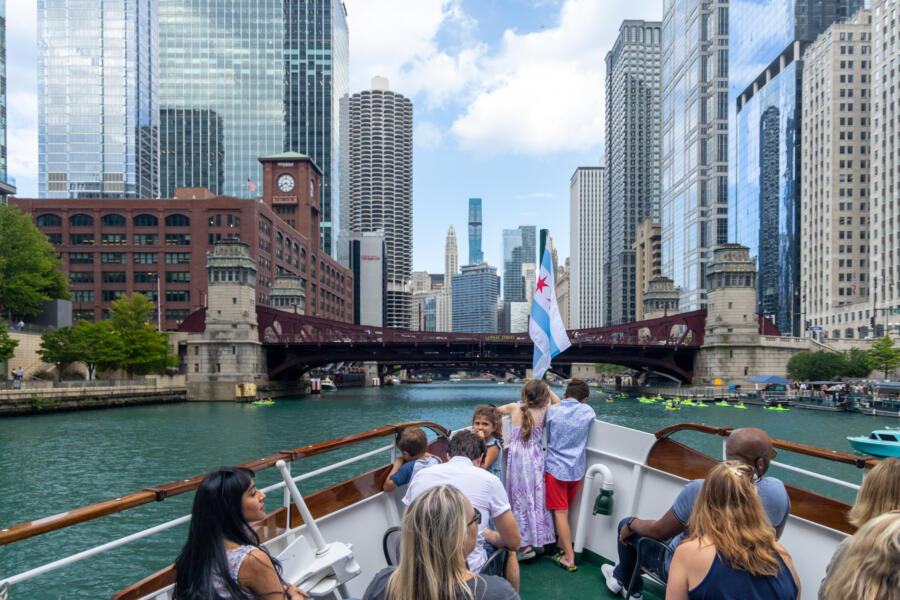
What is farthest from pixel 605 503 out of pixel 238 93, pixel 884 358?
pixel 238 93

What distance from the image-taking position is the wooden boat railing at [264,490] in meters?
3.31

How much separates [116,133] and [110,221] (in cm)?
6851

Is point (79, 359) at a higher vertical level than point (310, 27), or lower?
lower

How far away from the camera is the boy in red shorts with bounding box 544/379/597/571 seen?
7145 millimetres

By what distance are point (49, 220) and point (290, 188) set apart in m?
46.3

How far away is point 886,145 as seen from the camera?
91312mm

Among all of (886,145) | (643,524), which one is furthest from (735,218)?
(643,524)

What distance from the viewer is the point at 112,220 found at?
8962 cm

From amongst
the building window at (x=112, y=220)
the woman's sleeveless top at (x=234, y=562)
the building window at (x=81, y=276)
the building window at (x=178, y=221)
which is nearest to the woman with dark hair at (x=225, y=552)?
the woman's sleeveless top at (x=234, y=562)

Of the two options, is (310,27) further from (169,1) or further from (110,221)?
(110,221)

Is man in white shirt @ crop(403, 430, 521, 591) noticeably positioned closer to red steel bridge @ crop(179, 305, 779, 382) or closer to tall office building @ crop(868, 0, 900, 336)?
red steel bridge @ crop(179, 305, 779, 382)

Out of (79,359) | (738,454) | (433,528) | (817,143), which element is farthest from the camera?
(817,143)

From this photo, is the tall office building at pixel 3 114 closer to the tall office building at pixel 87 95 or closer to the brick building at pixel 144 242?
the brick building at pixel 144 242

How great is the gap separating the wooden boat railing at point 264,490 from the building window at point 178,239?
89087 millimetres
